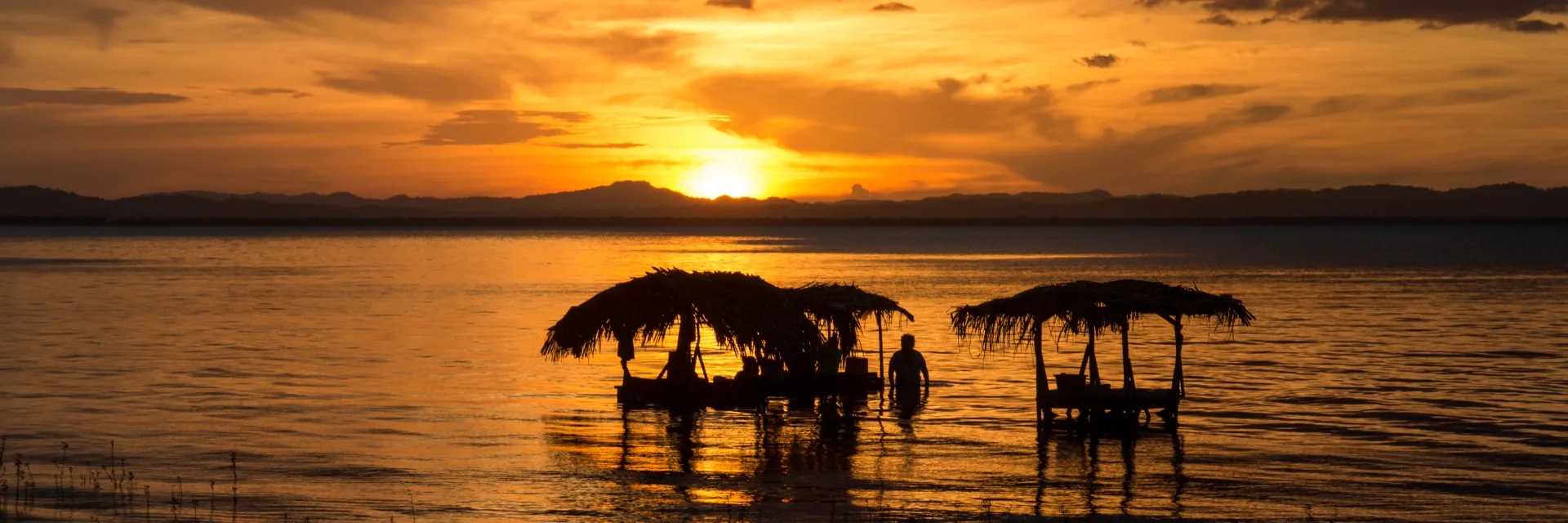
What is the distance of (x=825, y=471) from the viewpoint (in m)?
19.9

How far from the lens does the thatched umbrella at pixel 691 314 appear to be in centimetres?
2478

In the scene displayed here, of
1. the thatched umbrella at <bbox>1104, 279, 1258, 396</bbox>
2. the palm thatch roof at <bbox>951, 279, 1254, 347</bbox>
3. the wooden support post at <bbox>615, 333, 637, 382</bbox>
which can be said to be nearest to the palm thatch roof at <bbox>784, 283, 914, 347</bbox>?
the wooden support post at <bbox>615, 333, 637, 382</bbox>

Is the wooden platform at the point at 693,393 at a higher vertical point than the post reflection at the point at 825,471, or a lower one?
higher

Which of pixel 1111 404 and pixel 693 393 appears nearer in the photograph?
pixel 1111 404

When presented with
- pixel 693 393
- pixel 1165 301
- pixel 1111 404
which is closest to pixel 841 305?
pixel 693 393

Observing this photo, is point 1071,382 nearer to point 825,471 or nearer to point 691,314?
point 825,471

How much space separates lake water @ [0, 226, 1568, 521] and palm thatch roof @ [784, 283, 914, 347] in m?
1.96

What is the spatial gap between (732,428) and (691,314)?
227 centimetres

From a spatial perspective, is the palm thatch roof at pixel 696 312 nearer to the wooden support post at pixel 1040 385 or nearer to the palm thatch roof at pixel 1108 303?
the palm thatch roof at pixel 1108 303

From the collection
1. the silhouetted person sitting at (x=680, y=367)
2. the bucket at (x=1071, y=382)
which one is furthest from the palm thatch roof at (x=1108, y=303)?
the silhouetted person sitting at (x=680, y=367)

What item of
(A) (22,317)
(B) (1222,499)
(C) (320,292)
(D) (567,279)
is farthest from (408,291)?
(B) (1222,499)

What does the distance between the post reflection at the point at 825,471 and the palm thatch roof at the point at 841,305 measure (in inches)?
111

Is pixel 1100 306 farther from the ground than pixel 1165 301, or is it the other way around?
pixel 1165 301

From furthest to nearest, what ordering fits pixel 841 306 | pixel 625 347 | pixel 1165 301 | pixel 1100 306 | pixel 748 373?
pixel 841 306, pixel 748 373, pixel 625 347, pixel 1100 306, pixel 1165 301
